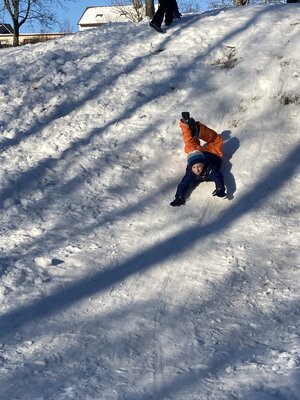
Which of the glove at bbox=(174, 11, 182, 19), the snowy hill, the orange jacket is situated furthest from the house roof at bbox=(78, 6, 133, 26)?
the orange jacket

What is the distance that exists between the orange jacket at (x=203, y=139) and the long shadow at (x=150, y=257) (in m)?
0.72

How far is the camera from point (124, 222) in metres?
6.46

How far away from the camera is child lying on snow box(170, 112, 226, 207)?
664 centimetres

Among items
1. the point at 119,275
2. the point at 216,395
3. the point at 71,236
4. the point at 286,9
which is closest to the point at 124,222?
the point at 71,236

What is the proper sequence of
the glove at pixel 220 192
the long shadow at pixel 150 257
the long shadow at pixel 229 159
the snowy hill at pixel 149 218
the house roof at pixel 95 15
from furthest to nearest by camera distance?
the house roof at pixel 95 15 < the long shadow at pixel 229 159 < the glove at pixel 220 192 < the long shadow at pixel 150 257 < the snowy hill at pixel 149 218

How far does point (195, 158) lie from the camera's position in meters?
6.71

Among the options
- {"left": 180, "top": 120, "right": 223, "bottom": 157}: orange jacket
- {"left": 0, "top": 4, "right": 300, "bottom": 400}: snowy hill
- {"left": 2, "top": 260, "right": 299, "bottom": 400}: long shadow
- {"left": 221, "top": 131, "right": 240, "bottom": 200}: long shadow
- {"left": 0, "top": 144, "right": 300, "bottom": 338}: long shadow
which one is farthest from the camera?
{"left": 180, "top": 120, "right": 223, "bottom": 157}: orange jacket

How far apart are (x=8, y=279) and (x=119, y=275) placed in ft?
3.62

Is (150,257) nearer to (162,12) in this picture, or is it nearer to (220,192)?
(220,192)

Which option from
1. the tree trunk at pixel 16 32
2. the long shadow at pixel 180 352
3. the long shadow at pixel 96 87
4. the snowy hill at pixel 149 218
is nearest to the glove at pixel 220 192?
the snowy hill at pixel 149 218

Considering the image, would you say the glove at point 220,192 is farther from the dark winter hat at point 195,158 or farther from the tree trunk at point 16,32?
the tree trunk at point 16,32

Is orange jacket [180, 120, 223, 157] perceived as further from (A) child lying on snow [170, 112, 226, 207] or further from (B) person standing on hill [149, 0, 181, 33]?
(B) person standing on hill [149, 0, 181, 33]

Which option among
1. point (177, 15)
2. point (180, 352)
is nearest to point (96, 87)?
point (177, 15)

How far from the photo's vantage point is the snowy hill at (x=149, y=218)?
14.0ft
